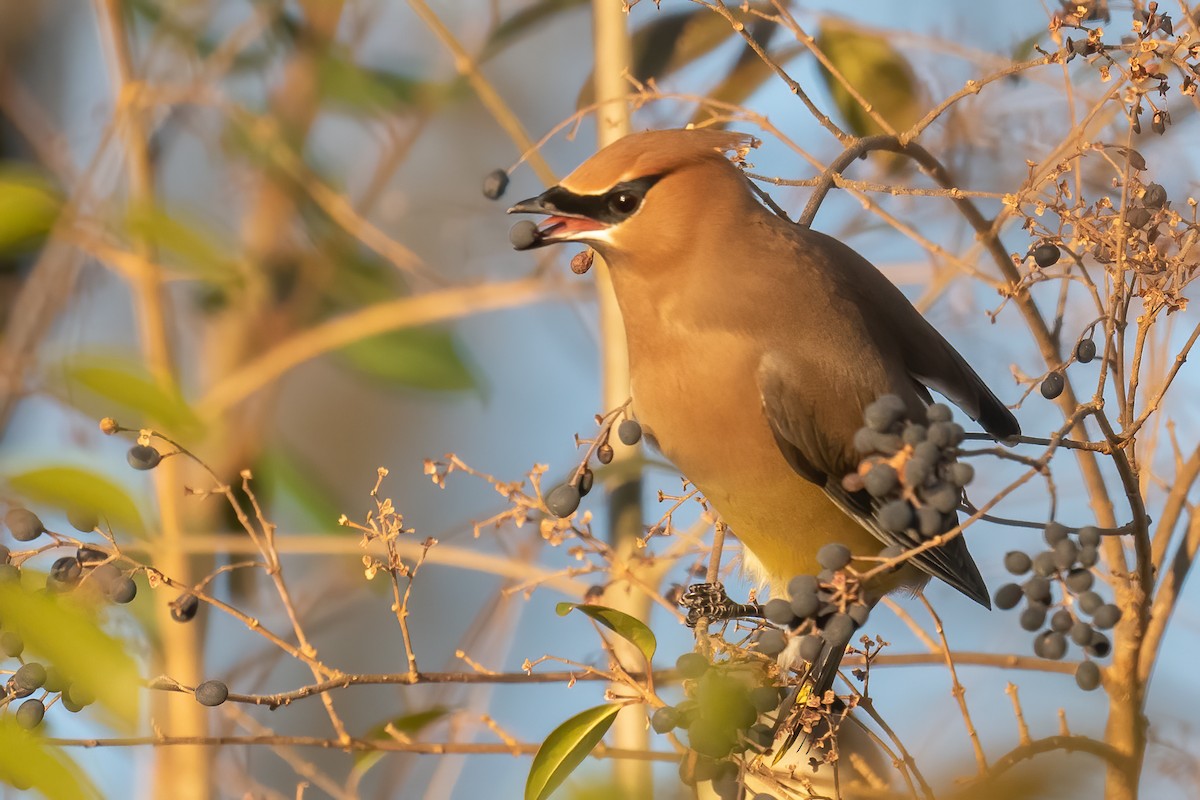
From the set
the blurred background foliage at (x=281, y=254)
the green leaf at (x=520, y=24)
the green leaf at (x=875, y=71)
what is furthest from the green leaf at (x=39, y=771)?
the green leaf at (x=520, y=24)

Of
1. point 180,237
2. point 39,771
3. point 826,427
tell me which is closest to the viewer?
point 39,771

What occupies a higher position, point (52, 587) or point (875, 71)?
point (875, 71)

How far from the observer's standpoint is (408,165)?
416 cm

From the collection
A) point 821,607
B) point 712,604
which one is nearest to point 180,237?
point 712,604

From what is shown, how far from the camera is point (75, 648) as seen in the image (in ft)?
4.11

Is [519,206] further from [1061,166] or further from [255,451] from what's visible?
[255,451]

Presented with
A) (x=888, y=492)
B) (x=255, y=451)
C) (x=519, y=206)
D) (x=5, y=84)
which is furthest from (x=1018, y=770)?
(x=5, y=84)

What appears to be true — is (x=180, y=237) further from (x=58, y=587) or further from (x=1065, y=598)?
(x=1065, y=598)

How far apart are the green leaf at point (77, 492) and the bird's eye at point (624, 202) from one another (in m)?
0.62

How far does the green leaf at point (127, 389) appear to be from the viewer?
1585mm

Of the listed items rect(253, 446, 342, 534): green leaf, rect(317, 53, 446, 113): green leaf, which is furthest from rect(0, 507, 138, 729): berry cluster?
rect(317, 53, 446, 113): green leaf

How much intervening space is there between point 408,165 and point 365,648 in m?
1.43

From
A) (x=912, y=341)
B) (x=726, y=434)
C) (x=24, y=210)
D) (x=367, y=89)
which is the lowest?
(x=24, y=210)

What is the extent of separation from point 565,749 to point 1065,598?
50cm
